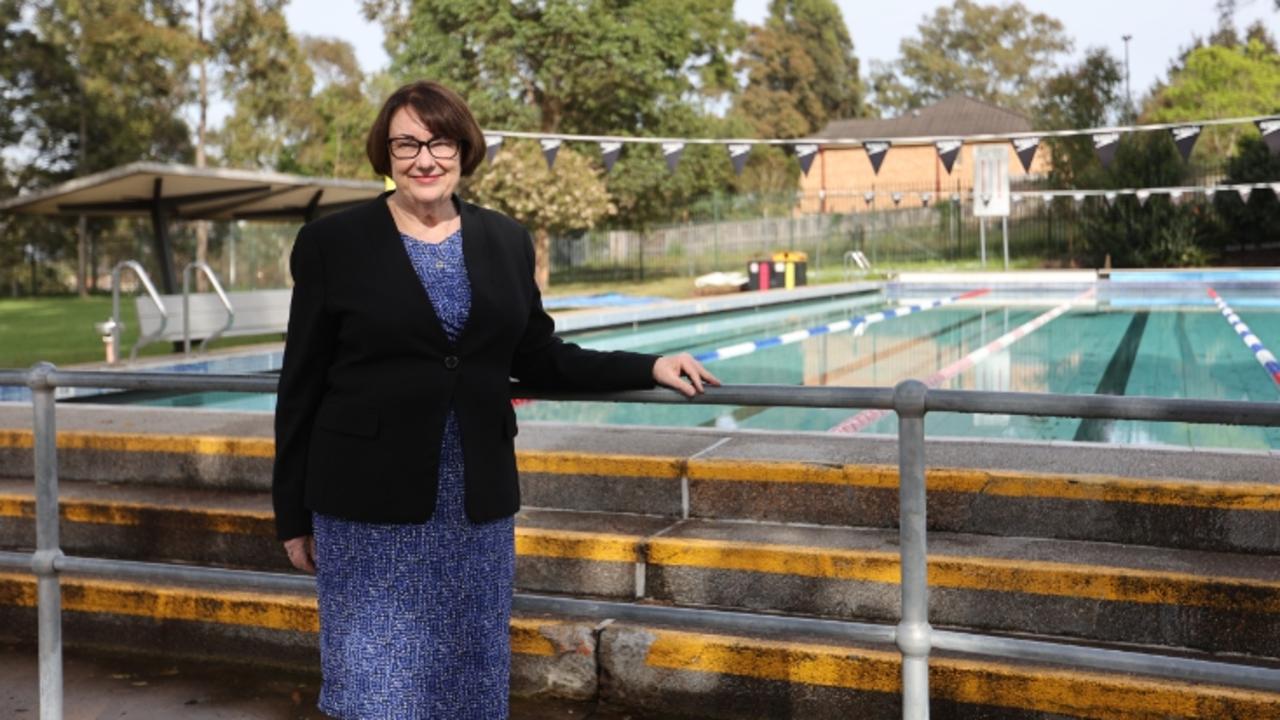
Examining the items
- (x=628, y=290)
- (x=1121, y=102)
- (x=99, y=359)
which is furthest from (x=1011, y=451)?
(x=1121, y=102)

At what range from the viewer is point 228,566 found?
4.52 metres

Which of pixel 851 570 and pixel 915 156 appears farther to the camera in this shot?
pixel 915 156

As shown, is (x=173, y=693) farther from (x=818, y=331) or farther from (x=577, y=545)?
(x=818, y=331)

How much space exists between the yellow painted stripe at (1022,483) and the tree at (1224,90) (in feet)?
147

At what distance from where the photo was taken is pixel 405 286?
2.39 meters

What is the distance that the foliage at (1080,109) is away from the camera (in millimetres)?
31281

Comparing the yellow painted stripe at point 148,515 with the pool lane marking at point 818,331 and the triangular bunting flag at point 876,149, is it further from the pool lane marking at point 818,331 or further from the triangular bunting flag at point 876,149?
the triangular bunting flag at point 876,149

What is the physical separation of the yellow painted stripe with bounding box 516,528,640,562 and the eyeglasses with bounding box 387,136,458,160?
1877 millimetres

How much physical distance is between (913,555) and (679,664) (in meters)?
1.27

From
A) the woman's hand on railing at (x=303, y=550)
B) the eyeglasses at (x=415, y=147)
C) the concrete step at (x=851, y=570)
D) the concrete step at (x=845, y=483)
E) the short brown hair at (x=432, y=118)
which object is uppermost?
the short brown hair at (x=432, y=118)

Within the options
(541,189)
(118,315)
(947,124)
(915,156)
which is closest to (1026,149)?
(541,189)

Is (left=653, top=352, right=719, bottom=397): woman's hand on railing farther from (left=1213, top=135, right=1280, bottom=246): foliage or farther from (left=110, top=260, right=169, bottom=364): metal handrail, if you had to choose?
(left=1213, top=135, right=1280, bottom=246): foliage

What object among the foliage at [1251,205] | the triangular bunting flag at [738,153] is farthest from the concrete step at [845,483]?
the foliage at [1251,205]

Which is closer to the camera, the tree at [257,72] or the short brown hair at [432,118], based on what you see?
the short brown hair at [432,118]
